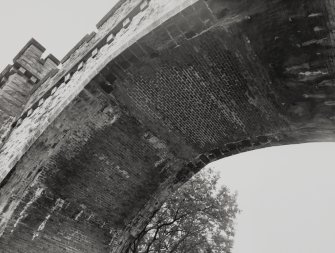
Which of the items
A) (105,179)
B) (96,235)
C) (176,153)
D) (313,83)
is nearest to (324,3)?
(313,83)

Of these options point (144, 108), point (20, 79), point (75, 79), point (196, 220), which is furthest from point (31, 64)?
point (196, 220)

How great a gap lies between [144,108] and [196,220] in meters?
9.13

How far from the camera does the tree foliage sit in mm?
12727

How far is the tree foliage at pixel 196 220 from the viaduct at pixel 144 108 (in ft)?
19.5

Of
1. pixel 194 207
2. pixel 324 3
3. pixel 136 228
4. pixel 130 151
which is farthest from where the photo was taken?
pixel 194 207

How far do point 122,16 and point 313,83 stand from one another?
10.4 ft

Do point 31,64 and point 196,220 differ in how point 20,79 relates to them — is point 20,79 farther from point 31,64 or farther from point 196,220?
point 196,220

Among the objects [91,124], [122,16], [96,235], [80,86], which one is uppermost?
[122,16]

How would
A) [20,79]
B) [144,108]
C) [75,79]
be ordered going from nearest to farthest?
[75,79] < [144,108] < [20,79]

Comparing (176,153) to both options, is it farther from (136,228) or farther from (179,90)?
(136,228)

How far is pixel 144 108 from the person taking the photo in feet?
17.5

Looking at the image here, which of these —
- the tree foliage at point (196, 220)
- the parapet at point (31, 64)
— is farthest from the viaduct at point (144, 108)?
the tree foliage at point (196, 220)

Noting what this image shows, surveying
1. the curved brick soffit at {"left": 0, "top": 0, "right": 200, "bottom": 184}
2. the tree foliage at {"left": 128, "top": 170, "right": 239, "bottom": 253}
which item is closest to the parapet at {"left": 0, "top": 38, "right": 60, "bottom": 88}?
the curved brick soffit at {"left": 0, "top": 0, "right": 200, "bottom": 184}

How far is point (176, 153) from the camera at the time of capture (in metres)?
6.13
